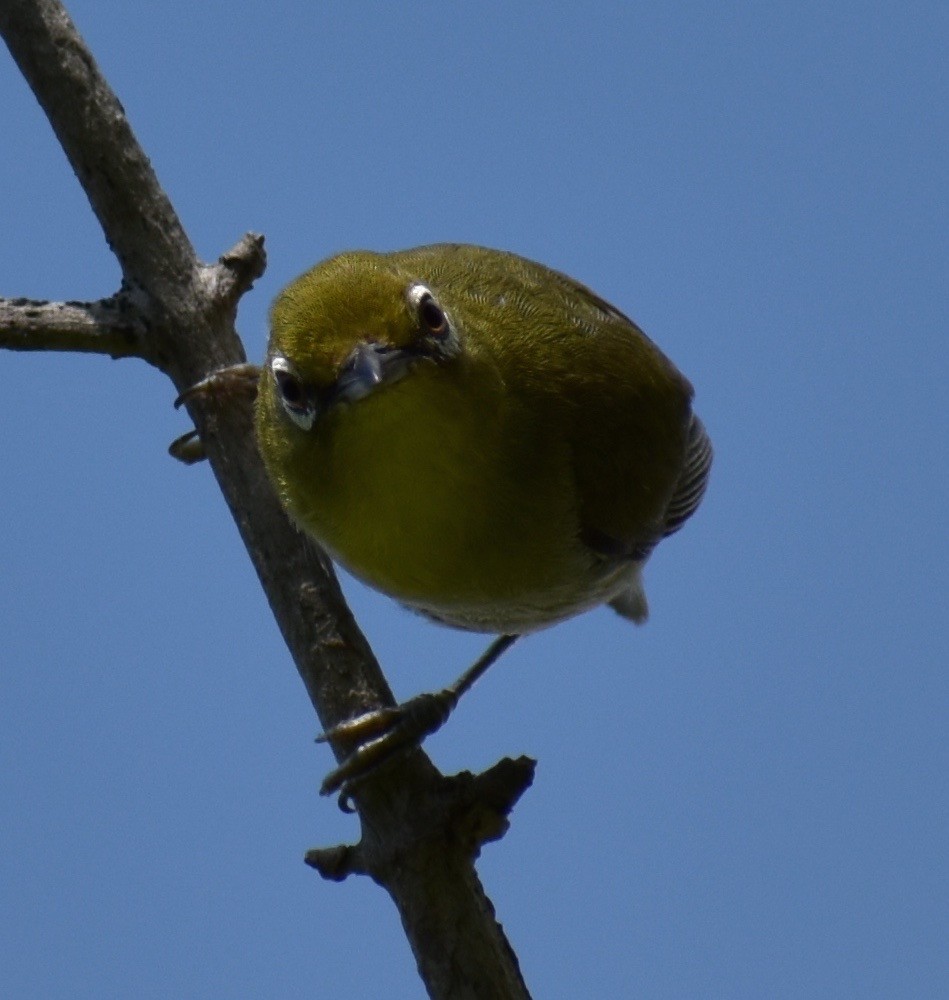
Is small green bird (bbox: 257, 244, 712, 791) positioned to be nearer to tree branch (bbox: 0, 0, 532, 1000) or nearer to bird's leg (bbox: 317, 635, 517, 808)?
bird's leg (bbox: 317, 635, 517, 808)

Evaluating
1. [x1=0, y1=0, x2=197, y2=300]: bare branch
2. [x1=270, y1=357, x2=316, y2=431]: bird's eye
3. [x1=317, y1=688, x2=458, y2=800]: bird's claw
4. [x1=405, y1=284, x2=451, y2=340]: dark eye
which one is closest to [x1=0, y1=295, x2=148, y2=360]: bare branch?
[x1=0, y1=0, x2=197, y2=300]: bare branch

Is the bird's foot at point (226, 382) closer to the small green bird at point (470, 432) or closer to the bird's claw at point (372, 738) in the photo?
the small green bird at point (470, 432)

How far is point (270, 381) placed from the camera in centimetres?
Result: 458

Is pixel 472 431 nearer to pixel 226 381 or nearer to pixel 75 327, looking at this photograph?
pixel 226 381

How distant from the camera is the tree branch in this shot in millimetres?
4148

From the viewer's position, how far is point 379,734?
453 centimetres

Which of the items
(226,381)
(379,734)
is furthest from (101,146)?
(379,734)

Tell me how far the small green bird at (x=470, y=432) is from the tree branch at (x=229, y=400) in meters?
0.16

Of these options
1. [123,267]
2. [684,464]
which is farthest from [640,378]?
[123,267]

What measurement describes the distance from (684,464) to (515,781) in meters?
2.46

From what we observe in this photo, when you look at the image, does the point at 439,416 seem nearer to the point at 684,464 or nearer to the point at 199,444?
the point at 199,444

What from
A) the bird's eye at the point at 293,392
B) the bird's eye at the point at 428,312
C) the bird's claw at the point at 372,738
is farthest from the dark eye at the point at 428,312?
the bird's claw at the point at 372,738

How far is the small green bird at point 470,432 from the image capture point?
158 inches

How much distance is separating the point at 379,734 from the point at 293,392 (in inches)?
46.6
